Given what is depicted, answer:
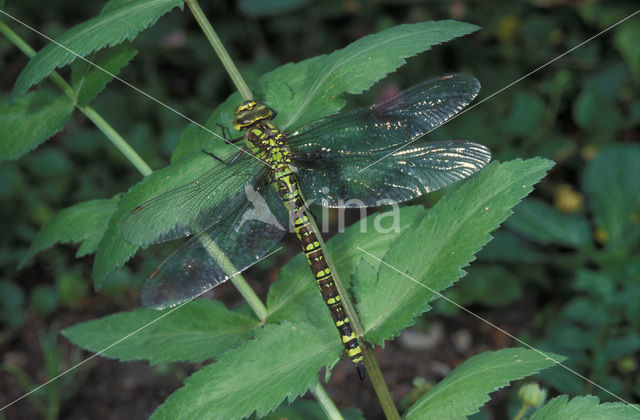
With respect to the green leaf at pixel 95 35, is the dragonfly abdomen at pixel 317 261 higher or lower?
lower

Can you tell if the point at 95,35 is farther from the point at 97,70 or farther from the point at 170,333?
the point at 170,333

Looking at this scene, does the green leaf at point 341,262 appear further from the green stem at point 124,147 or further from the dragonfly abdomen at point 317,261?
the green stem at point 124,147

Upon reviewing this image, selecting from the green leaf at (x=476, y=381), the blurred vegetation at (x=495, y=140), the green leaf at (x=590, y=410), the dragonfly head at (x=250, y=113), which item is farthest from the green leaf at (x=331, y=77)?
the blurred vegetation at (x=495, y=140)

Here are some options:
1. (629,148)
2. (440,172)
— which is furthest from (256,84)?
(629,148)

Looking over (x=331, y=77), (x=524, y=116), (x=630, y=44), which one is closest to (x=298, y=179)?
(x=331, y=77)

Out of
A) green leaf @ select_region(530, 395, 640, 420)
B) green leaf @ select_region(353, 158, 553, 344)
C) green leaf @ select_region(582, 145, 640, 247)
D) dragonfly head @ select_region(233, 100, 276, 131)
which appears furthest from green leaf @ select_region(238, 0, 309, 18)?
green leaf @ select_region(530, 395, 640, 420)

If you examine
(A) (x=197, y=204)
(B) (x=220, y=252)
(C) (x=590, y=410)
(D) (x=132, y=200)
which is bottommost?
(C) (x=590, y=410)

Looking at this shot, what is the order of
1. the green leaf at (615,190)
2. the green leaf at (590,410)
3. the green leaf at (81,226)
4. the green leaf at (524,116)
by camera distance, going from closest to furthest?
1. the green leaf at (590,410)
2. the green leaf at (81,226)
3. the green leaf at (615,190)
4. the green leaf at (524,116)

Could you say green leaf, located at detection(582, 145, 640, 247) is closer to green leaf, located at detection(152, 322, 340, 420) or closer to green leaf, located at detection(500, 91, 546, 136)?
green leaf, located at detection(500, 91, 546, 136)
